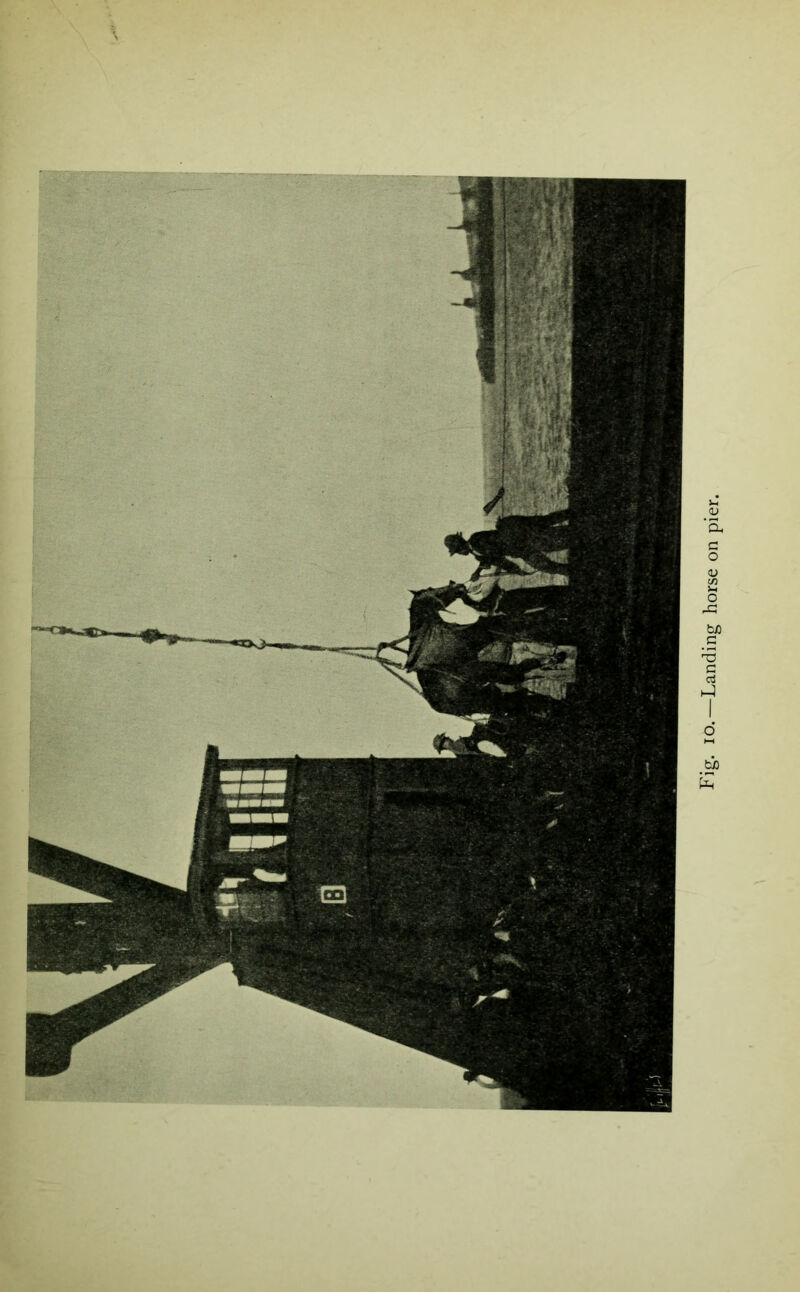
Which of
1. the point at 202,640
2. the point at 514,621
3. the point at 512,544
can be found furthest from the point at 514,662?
the point at 202,640

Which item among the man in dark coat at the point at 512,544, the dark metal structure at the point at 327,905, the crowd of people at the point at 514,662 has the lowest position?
the dark metal structure at the point at 327,905

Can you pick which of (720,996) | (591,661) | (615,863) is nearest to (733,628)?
(591,661)

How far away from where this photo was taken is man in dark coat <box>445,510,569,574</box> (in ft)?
8.43

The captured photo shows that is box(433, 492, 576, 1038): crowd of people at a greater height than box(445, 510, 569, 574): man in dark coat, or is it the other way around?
box(445, 510, 569, 574): man in dark coat

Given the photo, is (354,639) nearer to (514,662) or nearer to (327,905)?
(514,662)

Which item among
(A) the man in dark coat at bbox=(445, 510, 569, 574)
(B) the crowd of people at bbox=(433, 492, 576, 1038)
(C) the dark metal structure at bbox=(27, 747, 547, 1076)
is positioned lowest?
(C) the dark metal structure at bbox=(27, 747, 547, 1076)

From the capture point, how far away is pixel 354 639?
101 inches

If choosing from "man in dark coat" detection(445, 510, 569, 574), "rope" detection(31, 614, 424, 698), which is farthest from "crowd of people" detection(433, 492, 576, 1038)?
"rope" detection(31, 614, 424, 698)

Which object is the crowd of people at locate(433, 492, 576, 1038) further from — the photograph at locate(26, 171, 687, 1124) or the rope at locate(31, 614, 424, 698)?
the rope at locate(31, 614, 424, 698)

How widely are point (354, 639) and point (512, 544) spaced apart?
0.48 meters

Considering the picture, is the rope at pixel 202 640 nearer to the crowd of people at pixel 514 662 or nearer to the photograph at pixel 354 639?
the photograph at pixel 354 639

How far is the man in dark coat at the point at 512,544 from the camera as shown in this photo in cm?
257

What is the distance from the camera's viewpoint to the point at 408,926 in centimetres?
256

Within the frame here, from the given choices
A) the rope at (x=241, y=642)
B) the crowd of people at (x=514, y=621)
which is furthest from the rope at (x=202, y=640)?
the crowd of people at (x=514, y=621)
